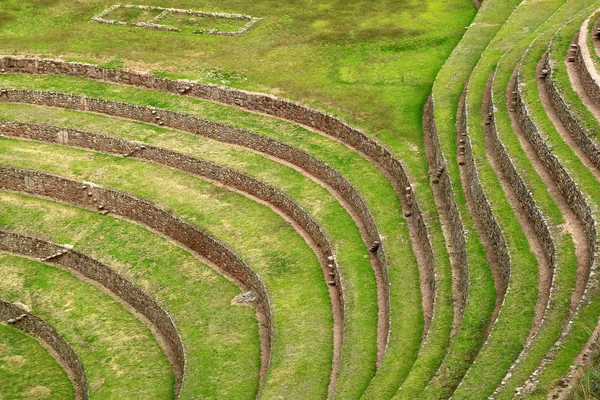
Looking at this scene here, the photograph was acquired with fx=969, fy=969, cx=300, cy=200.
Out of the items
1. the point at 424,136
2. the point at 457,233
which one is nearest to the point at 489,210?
the point at 457,233

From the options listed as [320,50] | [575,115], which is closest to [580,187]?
[575,115]

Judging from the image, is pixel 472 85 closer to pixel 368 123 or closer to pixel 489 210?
pixel 368 123

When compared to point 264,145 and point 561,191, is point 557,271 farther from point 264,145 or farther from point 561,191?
point 264,145

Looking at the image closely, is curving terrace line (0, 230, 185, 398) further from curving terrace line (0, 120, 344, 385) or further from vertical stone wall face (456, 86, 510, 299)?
vertical stone wall face (456, 86, 510, 299)

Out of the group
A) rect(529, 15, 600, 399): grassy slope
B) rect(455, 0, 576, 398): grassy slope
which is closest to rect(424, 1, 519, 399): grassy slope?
rect(455, 0, 576, 398): grassy slope

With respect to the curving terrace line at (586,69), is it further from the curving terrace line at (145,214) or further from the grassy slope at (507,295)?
the curving terrace line at (145,214)

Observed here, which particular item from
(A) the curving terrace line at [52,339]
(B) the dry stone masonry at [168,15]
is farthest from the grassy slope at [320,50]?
(A) the curving terrace line at [52,339]
